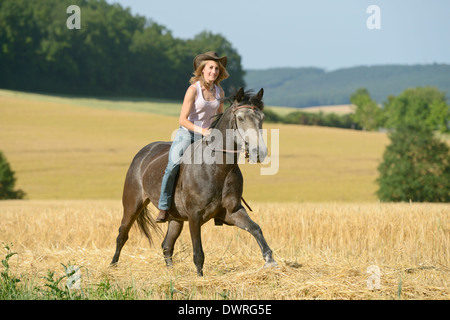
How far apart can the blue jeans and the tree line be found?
66841 mm

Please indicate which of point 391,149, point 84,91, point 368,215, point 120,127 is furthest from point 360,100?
point 368,215

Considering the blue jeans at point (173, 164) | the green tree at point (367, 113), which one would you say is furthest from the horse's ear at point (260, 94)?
the green tree at point (367, 113)

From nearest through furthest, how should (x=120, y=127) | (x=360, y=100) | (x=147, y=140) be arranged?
(x=147, y=140) < (x=120, y=127) < (x=360, y=100)

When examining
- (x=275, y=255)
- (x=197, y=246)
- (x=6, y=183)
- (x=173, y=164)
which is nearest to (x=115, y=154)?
(x=6, y=183)

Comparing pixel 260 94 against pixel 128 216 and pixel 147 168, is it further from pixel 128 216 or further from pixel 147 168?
pixel 128 216

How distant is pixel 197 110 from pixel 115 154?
110 feet

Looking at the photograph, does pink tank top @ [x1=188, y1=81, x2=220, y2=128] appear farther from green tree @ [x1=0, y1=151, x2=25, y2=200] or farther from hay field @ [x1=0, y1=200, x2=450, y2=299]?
green tree @ [x1=0, y1=151, x2=25, y2=200]

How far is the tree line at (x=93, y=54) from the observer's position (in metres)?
72.3

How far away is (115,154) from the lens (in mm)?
40719

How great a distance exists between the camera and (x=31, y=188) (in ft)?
106

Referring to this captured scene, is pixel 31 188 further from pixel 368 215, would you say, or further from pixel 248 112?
pixel 248 112

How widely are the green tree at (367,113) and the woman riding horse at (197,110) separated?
108 metres
